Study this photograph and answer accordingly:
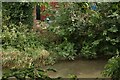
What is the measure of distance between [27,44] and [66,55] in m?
0.72

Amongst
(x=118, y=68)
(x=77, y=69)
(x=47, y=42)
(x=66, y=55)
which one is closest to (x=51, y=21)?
(x=47, y=42)

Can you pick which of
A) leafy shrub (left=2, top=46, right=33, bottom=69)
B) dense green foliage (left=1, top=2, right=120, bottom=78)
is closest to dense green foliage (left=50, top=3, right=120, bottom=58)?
dense green foliage (left=1, top=2, right=120, bottom=78)

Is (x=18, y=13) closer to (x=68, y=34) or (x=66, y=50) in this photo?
(x=68, y=34)

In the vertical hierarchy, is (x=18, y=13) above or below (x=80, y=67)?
above

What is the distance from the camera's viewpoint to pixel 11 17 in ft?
18.4

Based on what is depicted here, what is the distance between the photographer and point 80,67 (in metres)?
4.81

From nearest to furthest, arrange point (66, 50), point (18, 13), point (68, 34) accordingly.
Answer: point (66, 50) < point (68, 34) < point (18, 13)

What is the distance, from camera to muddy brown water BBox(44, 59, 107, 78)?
14.7ft

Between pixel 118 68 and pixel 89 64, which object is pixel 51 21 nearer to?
A: pixel 89 64

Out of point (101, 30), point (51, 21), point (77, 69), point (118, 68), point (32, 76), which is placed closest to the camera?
point (32, 76)

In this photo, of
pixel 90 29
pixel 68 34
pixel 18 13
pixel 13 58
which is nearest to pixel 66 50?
pixel 68 34

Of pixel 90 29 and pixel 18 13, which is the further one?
pixel 18 13

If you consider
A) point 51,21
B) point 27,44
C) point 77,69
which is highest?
point 51,21

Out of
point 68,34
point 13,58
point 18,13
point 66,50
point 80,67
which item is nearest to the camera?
point 13,58
